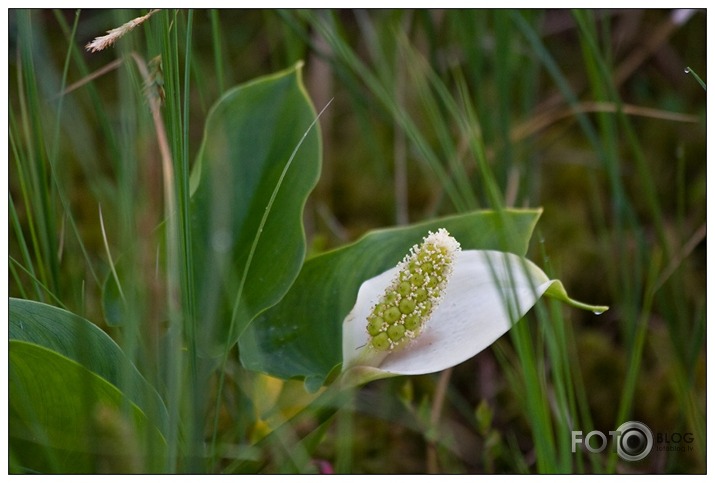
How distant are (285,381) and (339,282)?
0.23 feet

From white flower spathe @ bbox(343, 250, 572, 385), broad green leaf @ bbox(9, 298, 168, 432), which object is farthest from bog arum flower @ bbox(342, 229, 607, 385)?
broad green leaf @ bbox(9, 298, 168, 432)

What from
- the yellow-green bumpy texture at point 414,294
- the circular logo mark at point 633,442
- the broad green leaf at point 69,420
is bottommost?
the circular logo mark at point 633,442

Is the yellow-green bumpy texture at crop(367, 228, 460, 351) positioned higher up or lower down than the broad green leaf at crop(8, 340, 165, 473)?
higher up

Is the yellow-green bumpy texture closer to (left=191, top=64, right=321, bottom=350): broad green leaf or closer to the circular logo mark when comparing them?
(left=191, top=64, right=321, bottom=350): broad green leaf

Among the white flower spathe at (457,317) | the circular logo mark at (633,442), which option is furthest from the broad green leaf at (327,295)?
the circular logo mark at (633,442)

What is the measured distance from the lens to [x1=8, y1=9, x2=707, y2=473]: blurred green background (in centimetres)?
45

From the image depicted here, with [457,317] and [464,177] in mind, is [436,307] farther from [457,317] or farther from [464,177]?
[464,177]

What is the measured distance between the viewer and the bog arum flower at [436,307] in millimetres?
396

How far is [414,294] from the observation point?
0.40m

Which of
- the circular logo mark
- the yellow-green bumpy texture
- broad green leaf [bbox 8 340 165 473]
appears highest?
the yellow-green bumpy texture

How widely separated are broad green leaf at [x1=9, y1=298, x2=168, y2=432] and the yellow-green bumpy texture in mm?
122

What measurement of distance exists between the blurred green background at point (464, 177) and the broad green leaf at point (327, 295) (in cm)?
3

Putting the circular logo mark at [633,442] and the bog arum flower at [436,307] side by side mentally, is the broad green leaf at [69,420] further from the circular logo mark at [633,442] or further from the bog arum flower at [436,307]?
the circular logo mark at [633,442]

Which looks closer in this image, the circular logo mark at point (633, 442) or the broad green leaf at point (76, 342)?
the broad green leaf at point (76, 342)
